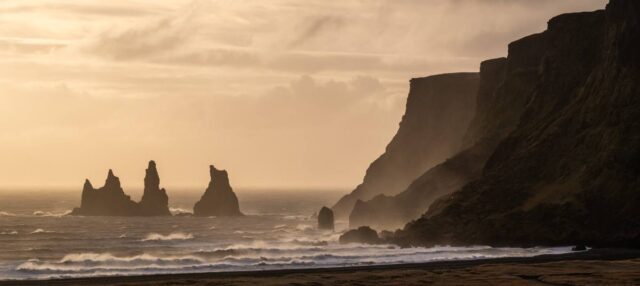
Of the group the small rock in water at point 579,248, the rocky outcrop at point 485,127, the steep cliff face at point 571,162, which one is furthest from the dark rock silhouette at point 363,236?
the small rock in water at point 579,248

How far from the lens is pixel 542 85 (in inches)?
4122

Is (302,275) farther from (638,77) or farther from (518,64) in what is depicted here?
(518,64)

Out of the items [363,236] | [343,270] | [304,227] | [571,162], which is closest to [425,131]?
[304,227]

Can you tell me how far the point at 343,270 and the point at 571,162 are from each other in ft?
108

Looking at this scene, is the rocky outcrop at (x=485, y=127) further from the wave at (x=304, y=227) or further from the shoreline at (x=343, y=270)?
the shoreline at (x=343, y=270)

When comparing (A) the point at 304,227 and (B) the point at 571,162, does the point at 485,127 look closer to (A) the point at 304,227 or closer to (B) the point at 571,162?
(B) the point at 571,162

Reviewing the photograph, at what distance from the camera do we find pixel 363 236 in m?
107

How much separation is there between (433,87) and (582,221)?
3621 inches

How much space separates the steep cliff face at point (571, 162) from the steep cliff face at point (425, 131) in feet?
186

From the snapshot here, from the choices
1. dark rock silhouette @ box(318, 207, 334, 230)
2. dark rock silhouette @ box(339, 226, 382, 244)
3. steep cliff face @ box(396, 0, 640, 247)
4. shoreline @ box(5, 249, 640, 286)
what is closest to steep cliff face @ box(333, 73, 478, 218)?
dark rock silhouette @ box(318, 207, 334, 230)

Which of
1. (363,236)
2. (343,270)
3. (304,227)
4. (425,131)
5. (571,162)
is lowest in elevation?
(343,270)

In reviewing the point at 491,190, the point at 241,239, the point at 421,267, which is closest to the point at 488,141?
the point at 491,190

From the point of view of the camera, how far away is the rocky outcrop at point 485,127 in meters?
114

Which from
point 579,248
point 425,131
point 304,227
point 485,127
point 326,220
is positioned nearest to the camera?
point 579,248
